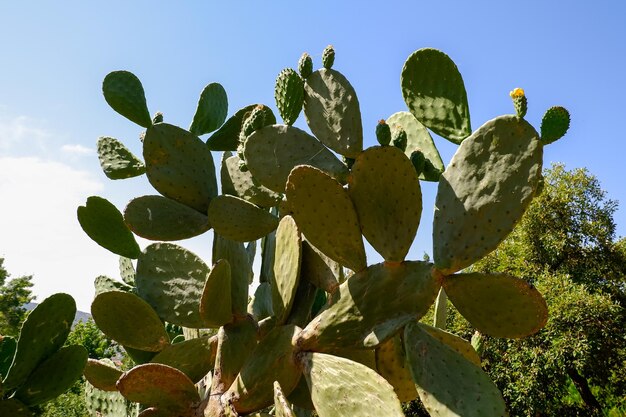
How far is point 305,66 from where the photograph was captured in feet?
6.17

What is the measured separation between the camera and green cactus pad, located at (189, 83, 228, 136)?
2158mm

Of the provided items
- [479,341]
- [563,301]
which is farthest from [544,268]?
[479,341]

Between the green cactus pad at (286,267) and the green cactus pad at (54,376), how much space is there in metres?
0.73

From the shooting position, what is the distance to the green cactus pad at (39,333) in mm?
1810

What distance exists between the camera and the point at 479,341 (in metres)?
2.14

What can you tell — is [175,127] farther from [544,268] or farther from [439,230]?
[544,268]

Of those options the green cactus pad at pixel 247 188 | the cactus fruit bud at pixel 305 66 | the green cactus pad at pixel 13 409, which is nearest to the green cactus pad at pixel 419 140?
the cactus fruit bud at pixel 305 66

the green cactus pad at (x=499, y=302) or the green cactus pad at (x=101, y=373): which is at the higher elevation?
the green cactus pad at (x=499, y=302)

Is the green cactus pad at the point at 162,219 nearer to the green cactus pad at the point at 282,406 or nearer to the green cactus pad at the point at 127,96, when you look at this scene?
the green cactus pad at the point at 127,96

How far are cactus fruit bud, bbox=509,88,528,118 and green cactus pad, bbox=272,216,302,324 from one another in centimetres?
65

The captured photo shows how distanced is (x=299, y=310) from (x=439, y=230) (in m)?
0.50

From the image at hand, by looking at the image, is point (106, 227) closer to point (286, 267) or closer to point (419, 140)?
point (286, 267)

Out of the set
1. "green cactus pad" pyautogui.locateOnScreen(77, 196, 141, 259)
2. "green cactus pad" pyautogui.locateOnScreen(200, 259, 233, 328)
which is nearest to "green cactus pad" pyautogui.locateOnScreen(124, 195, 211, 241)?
"green cactus pad" pyautogui.locateOnScreen(77, 196, 141, 259)

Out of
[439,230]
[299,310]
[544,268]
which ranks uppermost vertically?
[544,268]
